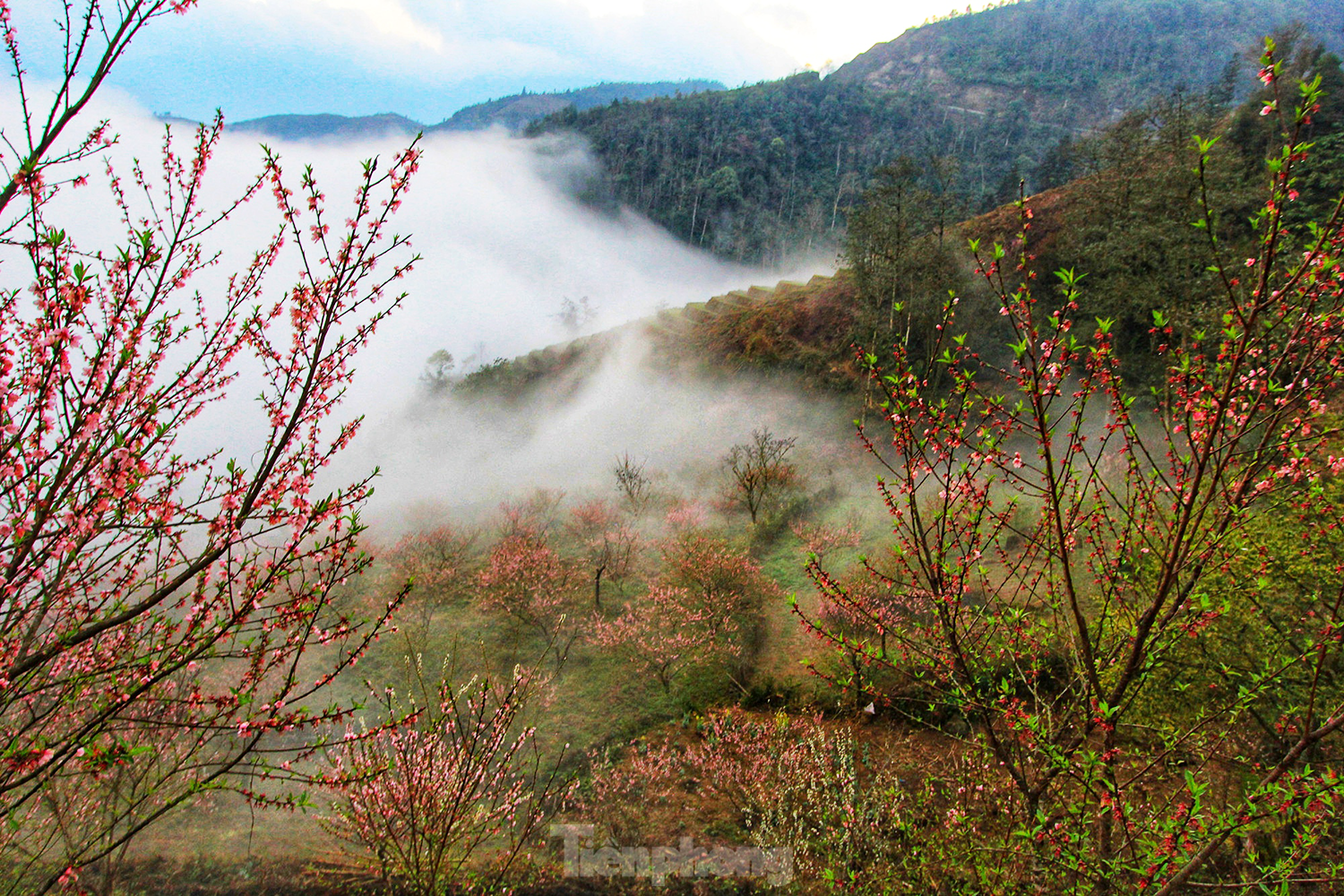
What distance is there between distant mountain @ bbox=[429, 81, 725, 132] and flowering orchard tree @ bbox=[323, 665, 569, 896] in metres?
123

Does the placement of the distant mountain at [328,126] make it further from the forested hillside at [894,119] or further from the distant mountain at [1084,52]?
the distant mountain at [1084,52]

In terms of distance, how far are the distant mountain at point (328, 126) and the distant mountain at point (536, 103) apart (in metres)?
13.8

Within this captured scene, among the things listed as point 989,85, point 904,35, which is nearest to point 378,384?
point 989,85

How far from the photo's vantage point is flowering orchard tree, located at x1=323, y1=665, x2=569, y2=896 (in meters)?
4.48

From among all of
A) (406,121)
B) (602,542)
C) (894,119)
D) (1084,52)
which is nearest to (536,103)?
(406,121)

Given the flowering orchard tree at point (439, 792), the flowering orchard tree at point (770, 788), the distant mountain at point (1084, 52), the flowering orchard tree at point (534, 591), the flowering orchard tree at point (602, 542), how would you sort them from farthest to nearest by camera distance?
the distant mountain at point (1084, 52) < the flowering orchard tree at point (602, 542) < the flowering orchard tree at point (534, 591) < the flowering orchard tree at point (770, 788) < the flowering orchard tree at point (439, 792)

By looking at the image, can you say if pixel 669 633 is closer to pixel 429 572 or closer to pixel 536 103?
pixel 429 572

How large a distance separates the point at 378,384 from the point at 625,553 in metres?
35.6

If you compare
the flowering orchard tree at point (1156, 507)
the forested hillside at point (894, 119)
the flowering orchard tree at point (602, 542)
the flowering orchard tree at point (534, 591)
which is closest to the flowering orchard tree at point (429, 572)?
the flowering orchard tree at point (534, 591)

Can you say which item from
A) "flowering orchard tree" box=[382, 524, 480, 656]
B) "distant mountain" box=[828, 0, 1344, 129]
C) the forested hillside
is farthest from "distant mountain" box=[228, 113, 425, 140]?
"flowering orchard tree" box=[382, 524, 480, 656]

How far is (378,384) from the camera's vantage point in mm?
45250

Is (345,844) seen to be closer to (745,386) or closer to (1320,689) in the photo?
(1320,689)

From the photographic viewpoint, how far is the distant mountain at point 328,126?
127 metres

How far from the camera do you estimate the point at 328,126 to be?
451 ft
